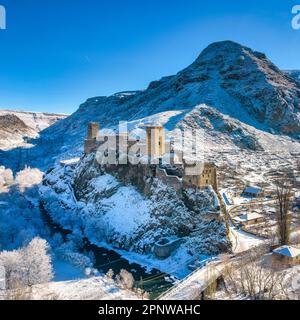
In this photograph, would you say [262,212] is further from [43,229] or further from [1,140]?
[1,140]

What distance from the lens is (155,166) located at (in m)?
46.3

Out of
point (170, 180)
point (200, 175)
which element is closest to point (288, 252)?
point (200, 175)

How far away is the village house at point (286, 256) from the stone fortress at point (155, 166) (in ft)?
49.3

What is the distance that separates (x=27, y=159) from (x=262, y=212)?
3700 inches

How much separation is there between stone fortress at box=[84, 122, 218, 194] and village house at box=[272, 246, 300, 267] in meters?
15.0

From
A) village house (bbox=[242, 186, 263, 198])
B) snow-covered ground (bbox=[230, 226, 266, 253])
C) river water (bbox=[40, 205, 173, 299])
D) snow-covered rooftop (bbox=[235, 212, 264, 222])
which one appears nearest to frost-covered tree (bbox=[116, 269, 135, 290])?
river water (bbox=[40, 205, 173, 299])

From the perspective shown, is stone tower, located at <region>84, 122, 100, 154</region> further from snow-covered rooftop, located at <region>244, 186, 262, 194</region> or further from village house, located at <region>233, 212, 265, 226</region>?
village house, located at <region>233, 212, 265, 226</region>

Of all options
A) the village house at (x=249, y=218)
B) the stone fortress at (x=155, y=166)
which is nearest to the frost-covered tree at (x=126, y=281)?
the stone fortress at (x=155, y=166)

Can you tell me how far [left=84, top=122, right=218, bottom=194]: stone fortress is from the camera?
134 ft

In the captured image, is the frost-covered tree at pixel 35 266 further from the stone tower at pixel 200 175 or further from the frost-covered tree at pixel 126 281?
the stone tower at pixel 200 175

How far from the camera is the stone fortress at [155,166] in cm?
4075

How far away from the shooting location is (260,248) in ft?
100
